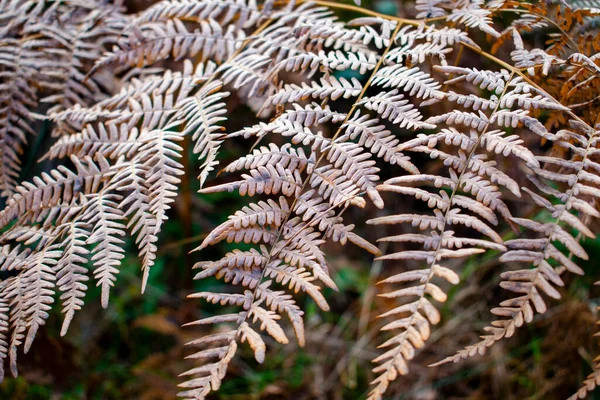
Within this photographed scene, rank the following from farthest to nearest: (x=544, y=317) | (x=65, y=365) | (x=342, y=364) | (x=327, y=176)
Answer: (x=342, y=364)
(x=544, y=317)
(x=65, y=365)
(x=327, y=176)

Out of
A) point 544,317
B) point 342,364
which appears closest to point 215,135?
point 342,364

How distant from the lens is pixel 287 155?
1005 millimetres

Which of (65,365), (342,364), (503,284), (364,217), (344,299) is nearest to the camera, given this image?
(503,284)

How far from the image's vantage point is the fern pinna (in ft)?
2.83

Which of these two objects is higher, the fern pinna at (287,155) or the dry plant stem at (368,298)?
the fern pinna at (287,155)

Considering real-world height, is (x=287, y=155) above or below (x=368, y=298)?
above

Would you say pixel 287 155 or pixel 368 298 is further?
pixel 368 298

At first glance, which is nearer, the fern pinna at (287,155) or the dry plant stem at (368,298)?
the fern pinna at (287,155)

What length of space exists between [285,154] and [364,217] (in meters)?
1.63

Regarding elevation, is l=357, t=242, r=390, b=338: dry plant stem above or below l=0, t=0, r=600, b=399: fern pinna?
below

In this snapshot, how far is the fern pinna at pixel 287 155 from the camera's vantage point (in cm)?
86

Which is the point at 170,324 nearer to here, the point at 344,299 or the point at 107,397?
the point at 107,397

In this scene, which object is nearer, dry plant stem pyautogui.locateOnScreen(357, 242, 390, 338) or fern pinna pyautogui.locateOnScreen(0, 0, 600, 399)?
fern pinna pyautogui.locateOnScreen(0, 0, 600, 399)

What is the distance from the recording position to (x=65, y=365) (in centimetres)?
173
